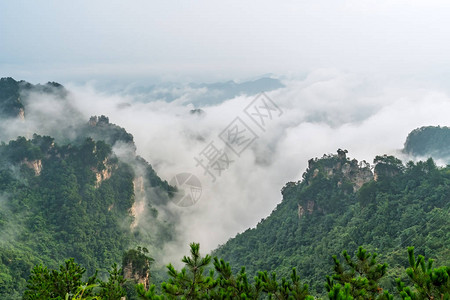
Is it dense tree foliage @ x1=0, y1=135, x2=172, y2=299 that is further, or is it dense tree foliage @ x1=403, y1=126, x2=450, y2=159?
dense tree foliage @ x1=403, y1=126, x2=450, y2=159

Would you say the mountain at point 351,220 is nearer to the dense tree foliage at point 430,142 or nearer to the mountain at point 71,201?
the mountain at point 71,201

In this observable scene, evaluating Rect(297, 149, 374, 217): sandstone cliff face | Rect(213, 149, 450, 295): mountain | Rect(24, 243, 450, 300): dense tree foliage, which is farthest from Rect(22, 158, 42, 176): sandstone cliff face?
Rect(24, 243, 450, 300): dense tree foliage

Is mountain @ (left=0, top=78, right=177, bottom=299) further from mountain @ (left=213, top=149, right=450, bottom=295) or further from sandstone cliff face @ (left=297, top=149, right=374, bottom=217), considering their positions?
sandstone cliff face @ (left=297, top=149, right=374, bottom=217)

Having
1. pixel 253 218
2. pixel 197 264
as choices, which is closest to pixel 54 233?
pixel 197 264

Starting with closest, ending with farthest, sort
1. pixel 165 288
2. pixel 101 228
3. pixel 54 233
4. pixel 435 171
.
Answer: pixel 165 288
pixel 435 171
pixel 54 233
pixel 101 228

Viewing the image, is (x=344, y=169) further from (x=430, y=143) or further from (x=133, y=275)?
(x=133, y=275)

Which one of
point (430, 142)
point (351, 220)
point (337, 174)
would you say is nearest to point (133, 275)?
point (351, 220)

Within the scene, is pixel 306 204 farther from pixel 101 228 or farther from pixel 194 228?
pixel 194 228
